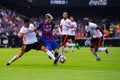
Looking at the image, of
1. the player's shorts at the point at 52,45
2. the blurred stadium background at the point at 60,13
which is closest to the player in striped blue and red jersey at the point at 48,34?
the player's shorts at the point at 52,45

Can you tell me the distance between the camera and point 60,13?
5544 cm

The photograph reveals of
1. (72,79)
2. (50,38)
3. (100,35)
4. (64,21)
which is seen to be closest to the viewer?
Answer: (72,79)

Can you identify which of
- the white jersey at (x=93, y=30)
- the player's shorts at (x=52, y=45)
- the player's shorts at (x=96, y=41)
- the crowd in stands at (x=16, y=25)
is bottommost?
the crowd in stands at (x=16, y=25)

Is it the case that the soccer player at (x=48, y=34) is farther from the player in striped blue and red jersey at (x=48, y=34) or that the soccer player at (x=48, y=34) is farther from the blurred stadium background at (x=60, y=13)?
the blurred stadium background at (x=60, y=13)

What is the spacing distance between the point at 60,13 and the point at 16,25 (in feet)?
24.0

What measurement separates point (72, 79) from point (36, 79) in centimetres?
105

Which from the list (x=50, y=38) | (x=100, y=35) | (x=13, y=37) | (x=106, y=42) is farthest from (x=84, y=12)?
(x=50, y=38)

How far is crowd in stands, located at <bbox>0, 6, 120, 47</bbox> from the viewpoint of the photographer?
47.7m

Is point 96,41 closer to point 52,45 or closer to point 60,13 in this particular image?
point 52,45

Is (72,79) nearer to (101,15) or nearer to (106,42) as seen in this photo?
(106,42)

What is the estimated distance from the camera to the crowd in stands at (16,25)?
156 ft

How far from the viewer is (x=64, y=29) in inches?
1262

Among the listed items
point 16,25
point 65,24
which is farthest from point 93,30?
point 16,25

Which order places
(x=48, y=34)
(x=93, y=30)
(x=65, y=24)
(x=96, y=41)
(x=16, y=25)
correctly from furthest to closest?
(x=16, y=25)
(x=65, y=24)
(x=96, y=41)
(x=93, y=30)
(x=48, y=34)
